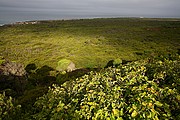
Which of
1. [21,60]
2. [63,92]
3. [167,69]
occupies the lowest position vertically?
[21,60]

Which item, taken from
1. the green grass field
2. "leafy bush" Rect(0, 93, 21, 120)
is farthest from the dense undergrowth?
the green grass field

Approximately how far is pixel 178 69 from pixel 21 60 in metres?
76.1

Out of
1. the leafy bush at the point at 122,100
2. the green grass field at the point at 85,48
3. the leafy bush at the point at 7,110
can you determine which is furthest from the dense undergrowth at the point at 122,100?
the green grass field at the point at 85,48

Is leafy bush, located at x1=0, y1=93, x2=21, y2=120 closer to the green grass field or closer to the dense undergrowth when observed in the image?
the dense undergrowth

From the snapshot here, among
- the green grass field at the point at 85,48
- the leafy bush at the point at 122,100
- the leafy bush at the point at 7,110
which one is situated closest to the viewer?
the leafy bush at the point at 122,100

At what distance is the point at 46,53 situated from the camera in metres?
91.0

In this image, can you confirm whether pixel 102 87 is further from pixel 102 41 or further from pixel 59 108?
pixel 102 41

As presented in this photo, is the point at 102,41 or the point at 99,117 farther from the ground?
the point at 99,117

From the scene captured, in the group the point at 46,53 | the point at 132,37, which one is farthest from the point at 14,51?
the point at 132,37

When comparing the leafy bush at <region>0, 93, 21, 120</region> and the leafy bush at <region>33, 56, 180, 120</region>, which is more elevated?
the leafy bush at <region>33, 56, 180, 120</region>

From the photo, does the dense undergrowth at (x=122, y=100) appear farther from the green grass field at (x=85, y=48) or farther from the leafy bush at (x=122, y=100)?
the green grass field at (x=85, y=48)

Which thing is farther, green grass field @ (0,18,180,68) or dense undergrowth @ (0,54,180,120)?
green grass field @ (0,18,180,68)

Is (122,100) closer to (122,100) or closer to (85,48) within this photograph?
(122,100)

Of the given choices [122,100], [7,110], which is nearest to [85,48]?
[7,110]
